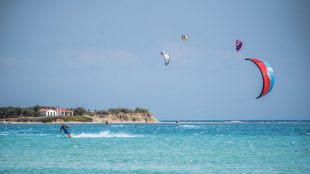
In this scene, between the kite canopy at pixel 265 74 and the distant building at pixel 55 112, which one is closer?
the kite canopy at pixel 265 74

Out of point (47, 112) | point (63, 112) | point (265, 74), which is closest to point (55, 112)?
point (47, 112)

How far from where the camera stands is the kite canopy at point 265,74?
88.1 ft

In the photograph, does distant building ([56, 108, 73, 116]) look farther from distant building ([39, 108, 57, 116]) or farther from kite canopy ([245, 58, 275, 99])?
kite canopy ([245, 58, 275, 99])

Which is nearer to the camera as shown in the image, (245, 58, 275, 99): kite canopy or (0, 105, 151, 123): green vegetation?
(245, 58, 275, 99): kite canopy

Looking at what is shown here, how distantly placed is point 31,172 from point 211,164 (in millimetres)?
8805

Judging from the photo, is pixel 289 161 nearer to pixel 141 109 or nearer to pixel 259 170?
pixel 259 170

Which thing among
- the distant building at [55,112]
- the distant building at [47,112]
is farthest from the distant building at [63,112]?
the distant building at [47,112]

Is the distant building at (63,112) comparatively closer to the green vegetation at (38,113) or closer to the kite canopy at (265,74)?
the green vegetation at (38,113)

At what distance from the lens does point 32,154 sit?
31453mm

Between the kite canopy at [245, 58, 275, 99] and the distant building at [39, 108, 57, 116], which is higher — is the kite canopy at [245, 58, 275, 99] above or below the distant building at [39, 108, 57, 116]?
below

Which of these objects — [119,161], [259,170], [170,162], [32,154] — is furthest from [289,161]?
[32,154]

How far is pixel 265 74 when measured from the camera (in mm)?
27000

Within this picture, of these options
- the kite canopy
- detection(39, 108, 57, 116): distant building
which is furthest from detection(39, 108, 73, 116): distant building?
the kite canopy

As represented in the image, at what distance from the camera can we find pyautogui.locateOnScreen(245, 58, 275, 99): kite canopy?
2687 centimetres
